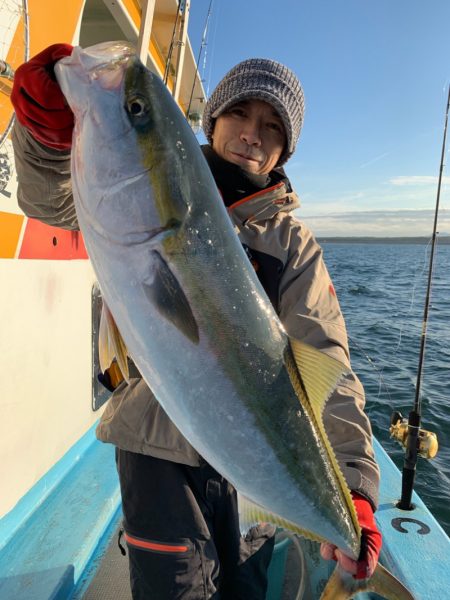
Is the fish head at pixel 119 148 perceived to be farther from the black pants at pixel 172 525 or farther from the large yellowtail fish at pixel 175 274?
the black pants at pixel 172 525

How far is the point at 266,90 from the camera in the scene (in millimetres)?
2262

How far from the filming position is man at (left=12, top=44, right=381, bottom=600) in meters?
1.78

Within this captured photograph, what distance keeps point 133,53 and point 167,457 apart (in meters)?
1.61

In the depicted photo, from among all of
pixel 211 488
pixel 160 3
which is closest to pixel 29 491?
pixel 211 488

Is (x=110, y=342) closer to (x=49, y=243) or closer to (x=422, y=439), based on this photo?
(x=49, y=243)

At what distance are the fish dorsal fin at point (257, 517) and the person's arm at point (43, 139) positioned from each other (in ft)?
4.64

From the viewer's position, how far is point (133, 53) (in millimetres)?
1398

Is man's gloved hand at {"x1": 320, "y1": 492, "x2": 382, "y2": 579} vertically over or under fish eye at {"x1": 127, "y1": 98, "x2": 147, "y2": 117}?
under

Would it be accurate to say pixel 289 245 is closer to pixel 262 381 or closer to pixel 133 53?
pixel 262 381

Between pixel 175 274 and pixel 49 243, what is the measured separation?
241 cm

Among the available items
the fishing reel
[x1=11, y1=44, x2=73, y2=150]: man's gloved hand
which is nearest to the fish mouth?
[x1=11, y1=44, x2=73, y2=150]: man's gloved hand

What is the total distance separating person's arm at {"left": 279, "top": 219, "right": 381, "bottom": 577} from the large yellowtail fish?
1.62 ft

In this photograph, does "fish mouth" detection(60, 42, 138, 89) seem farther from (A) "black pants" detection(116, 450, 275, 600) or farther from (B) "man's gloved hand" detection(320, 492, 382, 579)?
(B) "man's gloved hand" detection(320, 492, 382, 579)

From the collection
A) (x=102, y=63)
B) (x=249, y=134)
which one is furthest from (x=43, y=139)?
(x=249, y=134)
